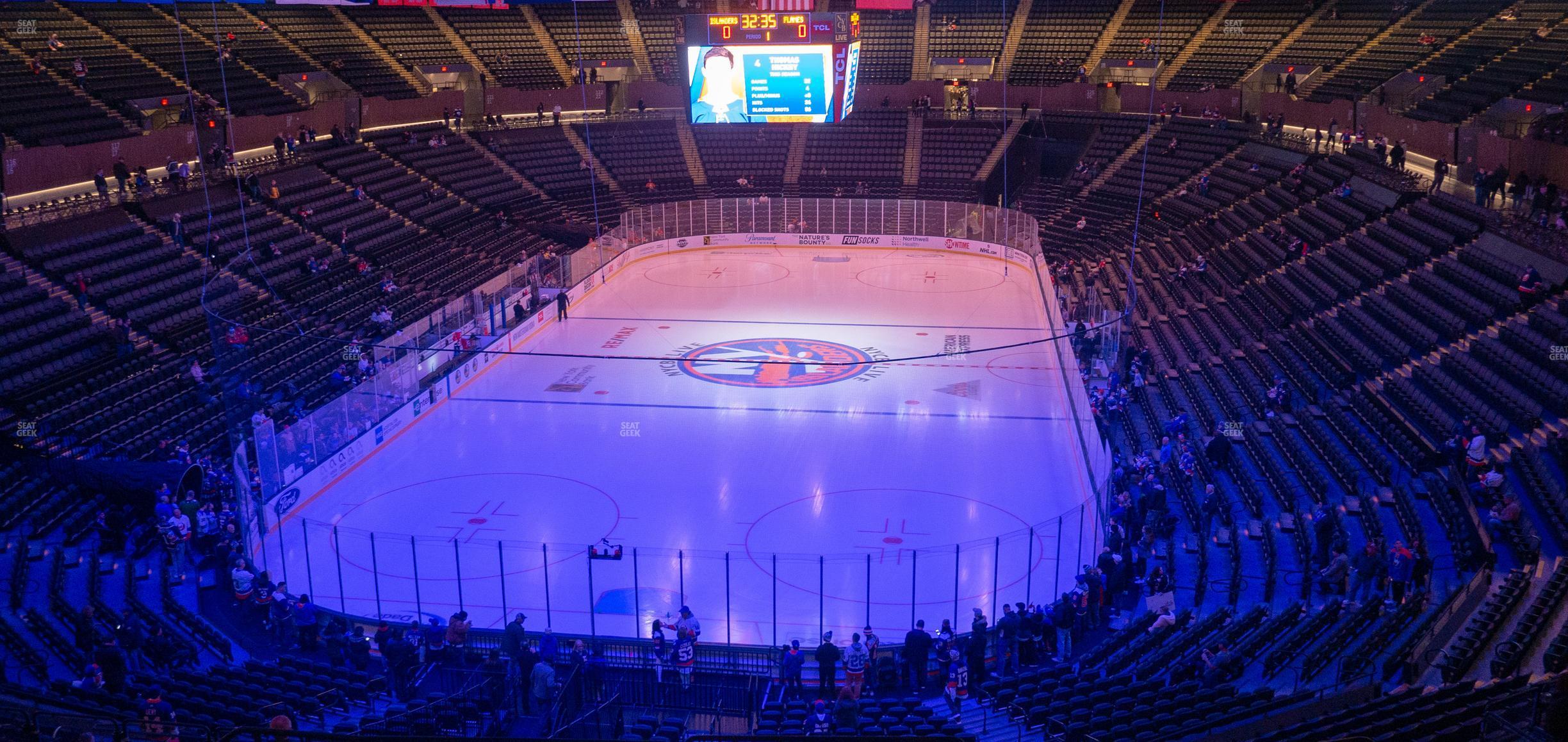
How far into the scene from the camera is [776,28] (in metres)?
33.9

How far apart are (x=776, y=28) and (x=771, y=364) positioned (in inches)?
465

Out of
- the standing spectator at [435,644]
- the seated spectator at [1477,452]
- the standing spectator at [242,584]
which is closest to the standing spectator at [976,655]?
the standing spectator at [435,644]

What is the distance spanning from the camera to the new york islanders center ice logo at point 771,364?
28562mm

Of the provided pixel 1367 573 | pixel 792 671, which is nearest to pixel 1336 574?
pixel 1367 573

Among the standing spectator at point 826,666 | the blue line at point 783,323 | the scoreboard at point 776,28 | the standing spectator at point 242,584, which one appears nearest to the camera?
the standing spectator at point 826,666

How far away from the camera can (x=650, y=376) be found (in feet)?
94.7

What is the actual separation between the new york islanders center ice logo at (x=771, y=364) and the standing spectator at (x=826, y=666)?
532 inches

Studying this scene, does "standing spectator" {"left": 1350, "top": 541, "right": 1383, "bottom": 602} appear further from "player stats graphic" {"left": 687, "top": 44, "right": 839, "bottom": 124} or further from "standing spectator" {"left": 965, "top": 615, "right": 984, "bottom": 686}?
"player stats graphic" {"left": 687, "top": 44, "right": 839, "bottom": 124}

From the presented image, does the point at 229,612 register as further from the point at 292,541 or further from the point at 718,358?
the point at 718,358

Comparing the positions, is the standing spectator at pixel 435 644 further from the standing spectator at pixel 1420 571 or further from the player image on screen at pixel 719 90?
the player image on screen at pixel 719 90

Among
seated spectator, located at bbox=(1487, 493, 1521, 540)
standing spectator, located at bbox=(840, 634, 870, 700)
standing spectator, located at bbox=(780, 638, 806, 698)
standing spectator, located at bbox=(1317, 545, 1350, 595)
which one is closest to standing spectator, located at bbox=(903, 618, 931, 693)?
standing spectator, located at bbox=(840, 634, 870, 700)

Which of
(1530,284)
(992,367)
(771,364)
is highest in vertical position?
(1530,284)

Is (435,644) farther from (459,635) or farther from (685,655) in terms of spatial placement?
(685,655)

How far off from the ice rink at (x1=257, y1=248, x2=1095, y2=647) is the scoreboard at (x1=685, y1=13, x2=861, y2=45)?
26.1 feet
